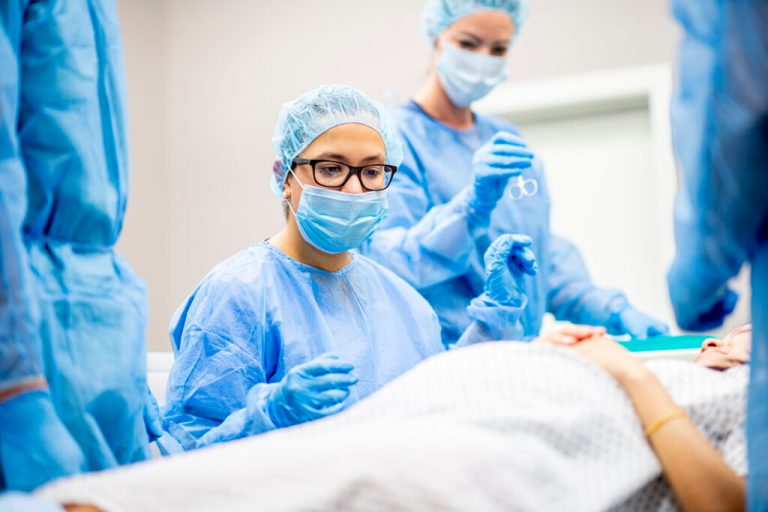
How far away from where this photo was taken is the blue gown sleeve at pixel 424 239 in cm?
225

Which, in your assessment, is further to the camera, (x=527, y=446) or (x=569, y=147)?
(x=569, y=147)

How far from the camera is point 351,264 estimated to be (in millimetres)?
2014

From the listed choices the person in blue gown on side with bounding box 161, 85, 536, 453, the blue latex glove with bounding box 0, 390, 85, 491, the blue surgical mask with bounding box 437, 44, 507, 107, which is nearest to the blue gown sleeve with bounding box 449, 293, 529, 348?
the person in blue gown on side with bounding box 161, 85, 536, 453

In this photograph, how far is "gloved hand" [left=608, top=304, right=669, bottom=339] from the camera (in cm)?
262

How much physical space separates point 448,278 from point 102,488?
4.74ft

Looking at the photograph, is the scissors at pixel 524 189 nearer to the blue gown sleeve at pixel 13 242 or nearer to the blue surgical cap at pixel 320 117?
the blue surgical cap at pixel 320 117

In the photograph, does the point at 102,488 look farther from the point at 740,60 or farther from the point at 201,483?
the point at 740,60

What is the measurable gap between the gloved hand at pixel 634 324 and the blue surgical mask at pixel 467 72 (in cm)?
80

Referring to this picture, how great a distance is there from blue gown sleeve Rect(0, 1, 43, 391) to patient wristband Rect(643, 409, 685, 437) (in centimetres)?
81

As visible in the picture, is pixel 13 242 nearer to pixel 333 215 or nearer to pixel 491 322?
pixel 333 215

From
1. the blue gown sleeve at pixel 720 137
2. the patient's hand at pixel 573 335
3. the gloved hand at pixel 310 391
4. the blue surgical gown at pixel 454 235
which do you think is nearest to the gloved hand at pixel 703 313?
the blue gown sleeve at pixel 720 137

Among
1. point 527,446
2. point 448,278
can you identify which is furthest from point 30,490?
point 448,278

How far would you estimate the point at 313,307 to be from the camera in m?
1.83

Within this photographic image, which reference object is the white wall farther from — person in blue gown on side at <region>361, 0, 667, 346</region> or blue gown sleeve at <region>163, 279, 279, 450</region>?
blue gown sleeve at <region>163, 279, 279, 450</region>
